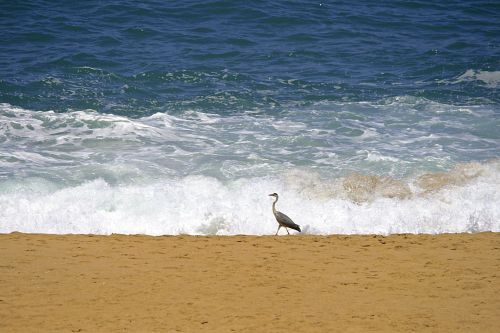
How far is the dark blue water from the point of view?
51.5 feet

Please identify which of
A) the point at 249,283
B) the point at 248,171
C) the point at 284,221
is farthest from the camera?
the point at 248,171

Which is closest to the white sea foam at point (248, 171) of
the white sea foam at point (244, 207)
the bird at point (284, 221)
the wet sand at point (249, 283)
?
the white sea foam at point (244, 207)

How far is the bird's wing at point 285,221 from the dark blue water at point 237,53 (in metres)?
5.32

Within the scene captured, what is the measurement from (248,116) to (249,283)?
7336mm

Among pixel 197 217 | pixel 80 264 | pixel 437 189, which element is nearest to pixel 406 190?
pixel 437 189

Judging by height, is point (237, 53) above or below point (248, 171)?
above

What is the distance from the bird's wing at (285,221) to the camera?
1005 cm

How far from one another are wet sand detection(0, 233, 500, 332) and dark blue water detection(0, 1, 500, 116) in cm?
638

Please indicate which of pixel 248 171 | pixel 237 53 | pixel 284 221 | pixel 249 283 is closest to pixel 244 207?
pixel 284 221

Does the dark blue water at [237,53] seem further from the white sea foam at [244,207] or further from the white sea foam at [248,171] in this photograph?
the white sea foam at [244,207]

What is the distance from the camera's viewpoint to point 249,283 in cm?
779

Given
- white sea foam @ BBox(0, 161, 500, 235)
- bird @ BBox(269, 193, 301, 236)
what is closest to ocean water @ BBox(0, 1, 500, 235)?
white sea foam @ BBox(0, 161, 500, 235)

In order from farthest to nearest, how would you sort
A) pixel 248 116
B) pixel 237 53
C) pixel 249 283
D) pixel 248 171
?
pixel 237 53
pixel 248 116
pixel 248 171
pixel 249 283

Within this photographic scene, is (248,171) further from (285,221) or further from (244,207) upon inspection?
(285,221)
